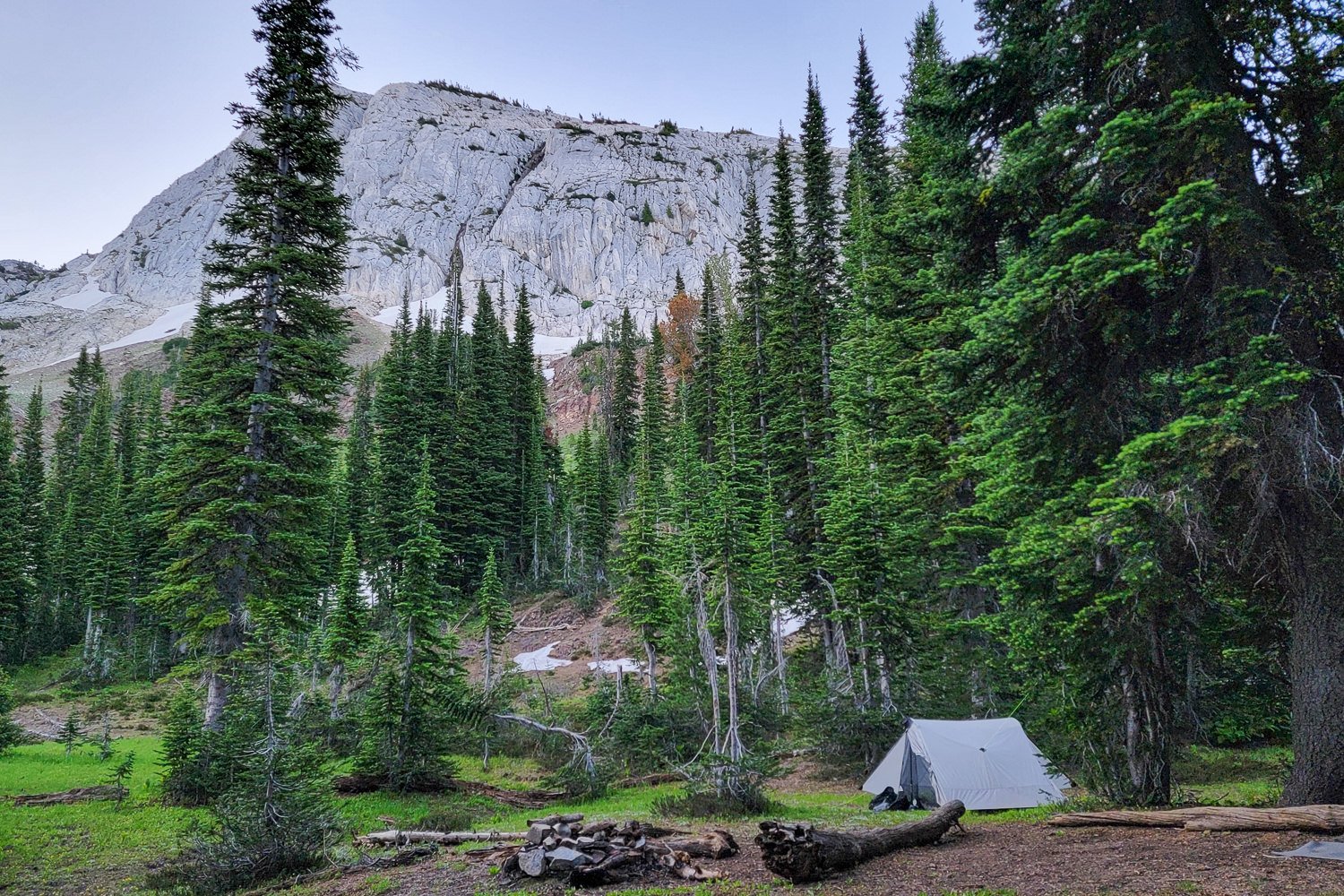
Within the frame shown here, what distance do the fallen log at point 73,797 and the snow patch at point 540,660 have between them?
731 inches

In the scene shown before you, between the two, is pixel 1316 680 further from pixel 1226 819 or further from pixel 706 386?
pixel 706 386

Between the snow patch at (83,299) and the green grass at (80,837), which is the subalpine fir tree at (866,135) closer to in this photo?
the green grass at (80,837)

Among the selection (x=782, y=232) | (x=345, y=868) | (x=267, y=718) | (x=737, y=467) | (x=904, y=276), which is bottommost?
(x=345, y=868)

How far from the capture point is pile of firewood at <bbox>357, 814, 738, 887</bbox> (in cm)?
777

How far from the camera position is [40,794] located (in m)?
15.2

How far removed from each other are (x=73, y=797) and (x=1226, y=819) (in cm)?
2256

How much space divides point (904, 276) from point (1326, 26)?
12.3 metres

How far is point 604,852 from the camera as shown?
8.14m

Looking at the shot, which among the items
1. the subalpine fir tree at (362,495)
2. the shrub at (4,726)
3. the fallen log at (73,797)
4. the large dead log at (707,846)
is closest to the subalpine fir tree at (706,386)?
the subalpine fir tree at (362,495)

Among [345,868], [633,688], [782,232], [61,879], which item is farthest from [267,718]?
[782,232]

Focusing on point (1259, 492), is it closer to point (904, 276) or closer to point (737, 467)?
point (904, 276)

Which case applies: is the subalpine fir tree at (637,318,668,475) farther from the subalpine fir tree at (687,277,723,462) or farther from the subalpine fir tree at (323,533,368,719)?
the subalpine fir tree at (323,533,368,719)

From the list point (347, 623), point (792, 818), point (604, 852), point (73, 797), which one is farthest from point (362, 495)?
point (604, 852)

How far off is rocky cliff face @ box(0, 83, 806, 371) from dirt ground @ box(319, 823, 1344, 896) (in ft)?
341
